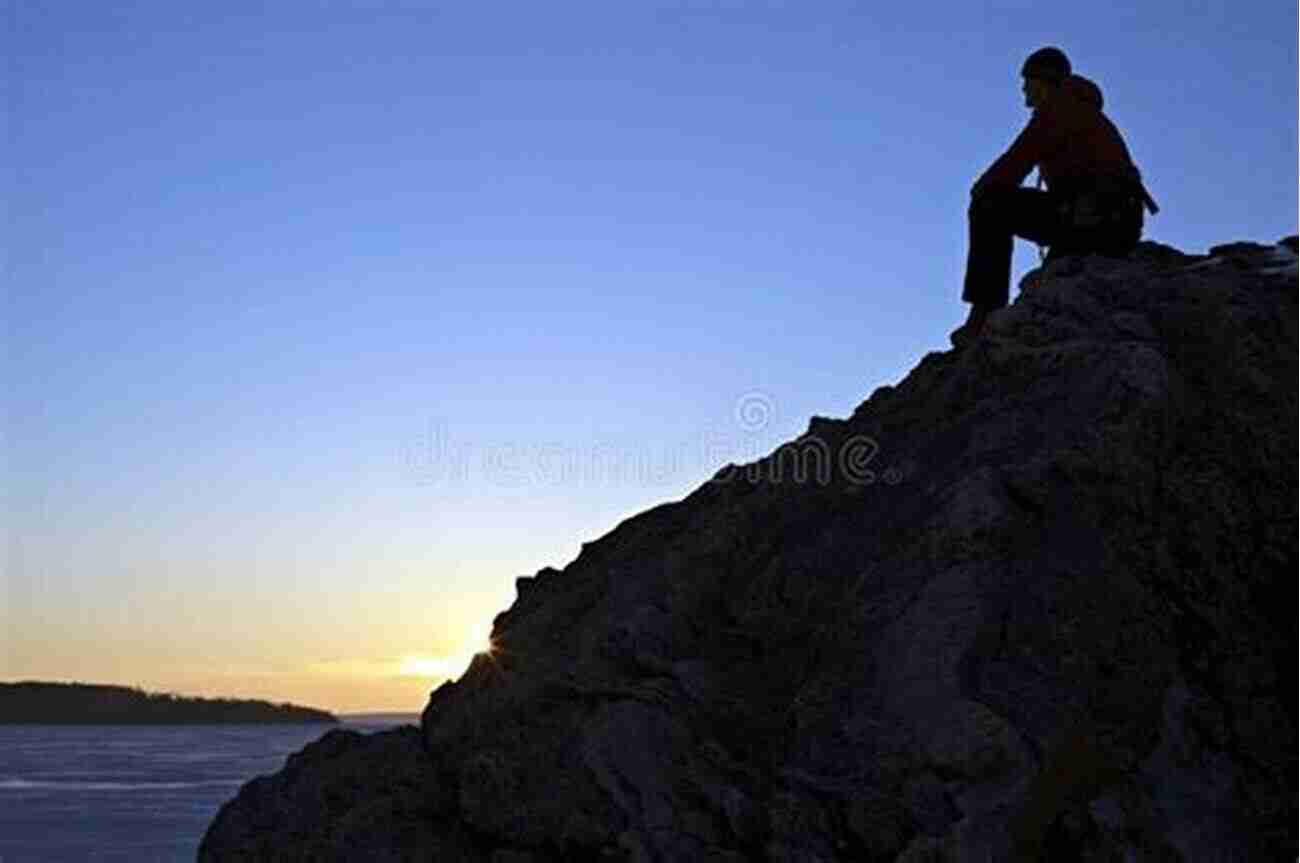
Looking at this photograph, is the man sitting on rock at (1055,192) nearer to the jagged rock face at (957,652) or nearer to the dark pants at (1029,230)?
the dark pants at (1029,230)

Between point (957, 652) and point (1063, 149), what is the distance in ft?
16.6

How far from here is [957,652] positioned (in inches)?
311

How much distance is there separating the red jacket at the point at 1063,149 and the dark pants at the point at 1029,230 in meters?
0.14

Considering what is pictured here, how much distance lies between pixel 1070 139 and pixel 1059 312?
6.15 ft

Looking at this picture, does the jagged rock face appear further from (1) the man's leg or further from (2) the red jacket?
(2) the red jacket

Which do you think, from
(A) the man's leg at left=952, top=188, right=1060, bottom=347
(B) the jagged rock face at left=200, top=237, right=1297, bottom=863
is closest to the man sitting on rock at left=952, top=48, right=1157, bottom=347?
(A) the man's leg at left=952, top=188, right=1060, bottom=347

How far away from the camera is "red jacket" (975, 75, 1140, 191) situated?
11.5 metres

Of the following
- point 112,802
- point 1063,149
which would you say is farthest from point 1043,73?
point 112,802

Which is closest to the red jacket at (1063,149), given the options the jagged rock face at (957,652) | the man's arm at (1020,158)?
the man's arm at (1020,158)

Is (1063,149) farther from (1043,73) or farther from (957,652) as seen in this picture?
(957,652)

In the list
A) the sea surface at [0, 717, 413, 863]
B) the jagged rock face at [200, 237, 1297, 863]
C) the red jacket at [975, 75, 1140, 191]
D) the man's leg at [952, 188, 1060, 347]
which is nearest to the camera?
the jagged rock face at [200, 237, 1297, 863]

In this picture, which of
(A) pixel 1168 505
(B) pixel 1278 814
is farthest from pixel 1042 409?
(B) pixel 1278 814

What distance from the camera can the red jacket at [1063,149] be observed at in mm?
11484

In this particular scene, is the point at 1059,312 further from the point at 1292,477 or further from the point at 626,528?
the point at 626,528
